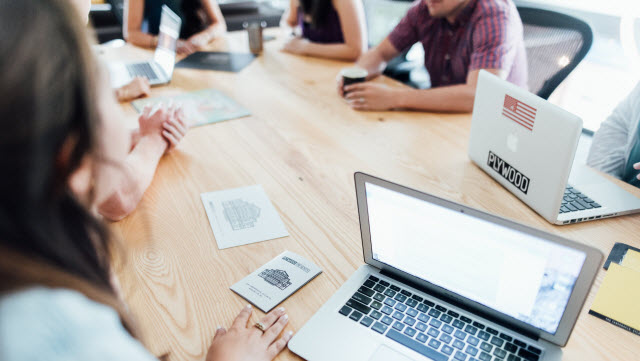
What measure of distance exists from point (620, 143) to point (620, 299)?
2.72 ft

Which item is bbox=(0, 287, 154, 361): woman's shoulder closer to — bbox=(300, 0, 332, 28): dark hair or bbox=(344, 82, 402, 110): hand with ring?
bbox=(344, 82, 402, 110): hand with ring

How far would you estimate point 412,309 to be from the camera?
2.39 feet

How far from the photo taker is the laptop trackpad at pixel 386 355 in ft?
2.16

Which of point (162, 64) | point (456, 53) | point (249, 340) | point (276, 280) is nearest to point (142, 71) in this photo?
point (162, 64)

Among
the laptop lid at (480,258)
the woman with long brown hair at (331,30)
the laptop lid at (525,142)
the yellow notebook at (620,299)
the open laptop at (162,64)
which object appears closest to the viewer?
the laptop lid at (480,258)

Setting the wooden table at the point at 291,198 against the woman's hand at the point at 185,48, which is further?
the woman's hand at the point at 185,48

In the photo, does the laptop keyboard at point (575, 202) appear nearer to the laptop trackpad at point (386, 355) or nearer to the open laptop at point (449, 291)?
the open laptop at point (449, 291)

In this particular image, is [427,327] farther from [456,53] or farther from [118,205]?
[456,53]

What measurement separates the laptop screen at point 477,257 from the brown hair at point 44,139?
1.41 feet

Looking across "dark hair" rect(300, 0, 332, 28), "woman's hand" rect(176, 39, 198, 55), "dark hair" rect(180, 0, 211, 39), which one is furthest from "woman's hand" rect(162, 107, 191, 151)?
"dark hair" rect(180, 0, 211, 39)

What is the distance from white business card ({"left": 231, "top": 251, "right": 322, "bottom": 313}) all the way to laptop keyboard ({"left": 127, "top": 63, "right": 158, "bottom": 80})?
1.26 m

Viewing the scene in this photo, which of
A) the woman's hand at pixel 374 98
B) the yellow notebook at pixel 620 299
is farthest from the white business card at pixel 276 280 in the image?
the woman's hand at pixel 374 98

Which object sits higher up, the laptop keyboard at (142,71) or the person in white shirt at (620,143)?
the person in white shirt at (620,143)

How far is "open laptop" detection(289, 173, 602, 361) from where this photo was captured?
0.61 meters
